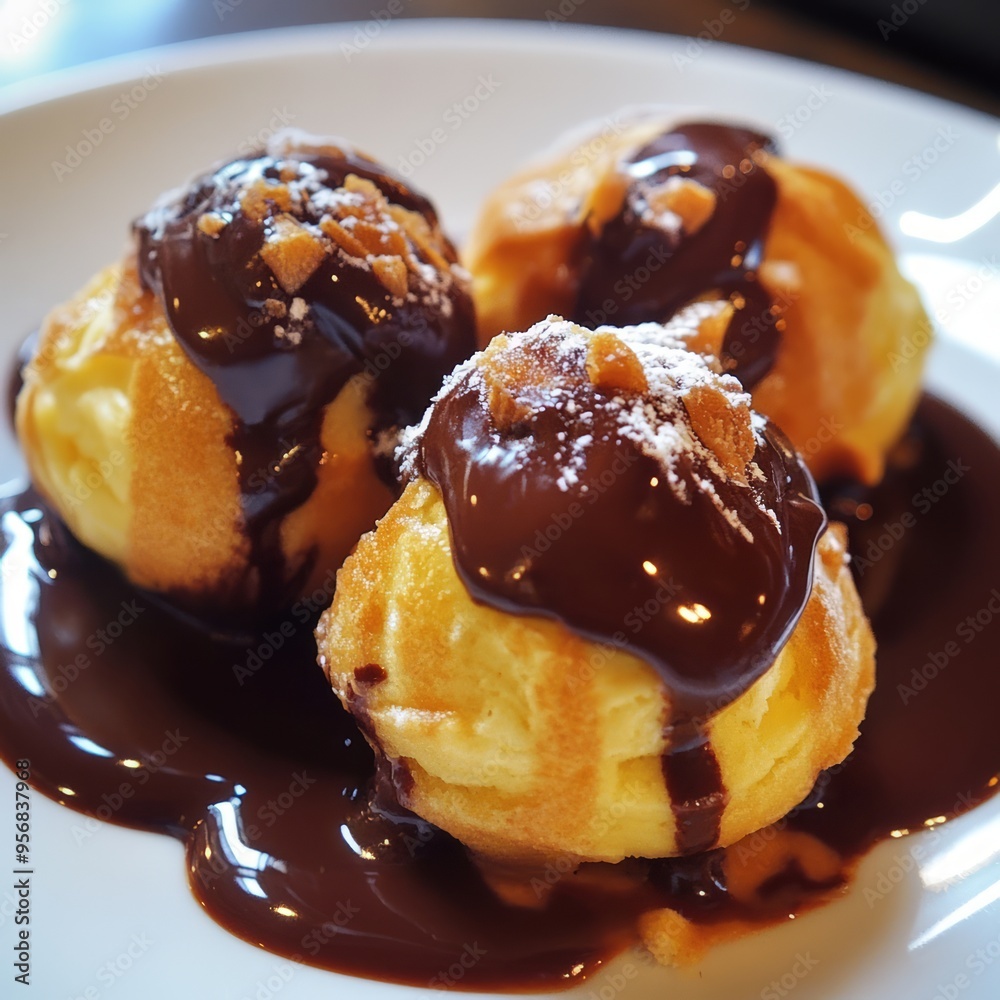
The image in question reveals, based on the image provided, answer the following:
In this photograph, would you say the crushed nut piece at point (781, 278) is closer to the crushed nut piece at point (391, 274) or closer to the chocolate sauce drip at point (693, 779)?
the crushed nut piece at point (391, 274)

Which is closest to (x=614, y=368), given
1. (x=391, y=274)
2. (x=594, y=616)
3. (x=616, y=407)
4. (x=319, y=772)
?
(x=616, y=407)

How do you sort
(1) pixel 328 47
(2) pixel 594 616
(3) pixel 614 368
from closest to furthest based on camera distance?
(2) pixel 594 616, (3) pixel 614 368, (1) pixel 328 47

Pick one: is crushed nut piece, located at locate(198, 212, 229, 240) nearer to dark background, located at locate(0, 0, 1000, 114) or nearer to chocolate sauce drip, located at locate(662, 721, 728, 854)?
chocolate sauce drip, located at locate(662, 721, 728, 854)

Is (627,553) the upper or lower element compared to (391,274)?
lower

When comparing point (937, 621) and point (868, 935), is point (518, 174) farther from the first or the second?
point (868, 935)

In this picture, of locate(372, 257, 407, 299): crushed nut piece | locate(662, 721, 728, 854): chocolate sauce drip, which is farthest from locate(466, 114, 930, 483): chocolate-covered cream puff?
locate(662, 721, 728, 854): chocolate sauce drip

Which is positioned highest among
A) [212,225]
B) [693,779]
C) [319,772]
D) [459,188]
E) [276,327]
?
[212,225]

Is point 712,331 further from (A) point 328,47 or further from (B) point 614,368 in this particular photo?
(A) point 328,47

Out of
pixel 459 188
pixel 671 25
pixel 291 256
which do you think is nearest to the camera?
pixel 291 256
